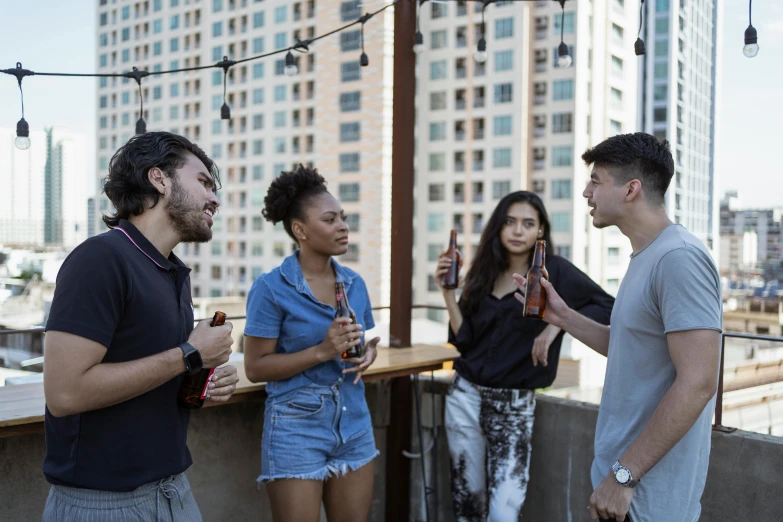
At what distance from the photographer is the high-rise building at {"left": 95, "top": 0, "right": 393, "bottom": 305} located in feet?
160

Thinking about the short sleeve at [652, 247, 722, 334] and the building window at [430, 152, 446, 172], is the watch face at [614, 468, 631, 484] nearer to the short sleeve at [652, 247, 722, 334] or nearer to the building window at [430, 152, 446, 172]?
the short sleeve at [652, 247, 722, 334]

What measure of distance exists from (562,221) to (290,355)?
1748 inches

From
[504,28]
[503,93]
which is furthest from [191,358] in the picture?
[504,28]

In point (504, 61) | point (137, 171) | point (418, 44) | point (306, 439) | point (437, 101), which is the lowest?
point (306, 439)

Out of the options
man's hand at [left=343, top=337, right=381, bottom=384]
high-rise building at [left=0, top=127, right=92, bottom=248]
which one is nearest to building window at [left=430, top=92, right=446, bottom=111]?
high-rise building at [left=0, top=127, right=92, bottom=248]

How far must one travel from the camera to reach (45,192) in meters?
72.6

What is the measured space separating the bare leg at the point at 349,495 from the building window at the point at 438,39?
160ft

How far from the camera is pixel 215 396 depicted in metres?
1.82

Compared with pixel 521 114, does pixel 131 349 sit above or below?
below

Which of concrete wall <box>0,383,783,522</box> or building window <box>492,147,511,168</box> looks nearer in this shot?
concrete wall <box>0,383,783,522</box>

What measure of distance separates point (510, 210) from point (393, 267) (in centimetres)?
90

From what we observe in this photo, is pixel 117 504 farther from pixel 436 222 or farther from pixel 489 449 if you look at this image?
pixel 436 222

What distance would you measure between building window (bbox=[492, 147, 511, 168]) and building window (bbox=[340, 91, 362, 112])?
10.4 meters

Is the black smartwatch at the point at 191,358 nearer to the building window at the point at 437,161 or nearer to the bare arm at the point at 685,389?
the bare arm at the point at 685,389
